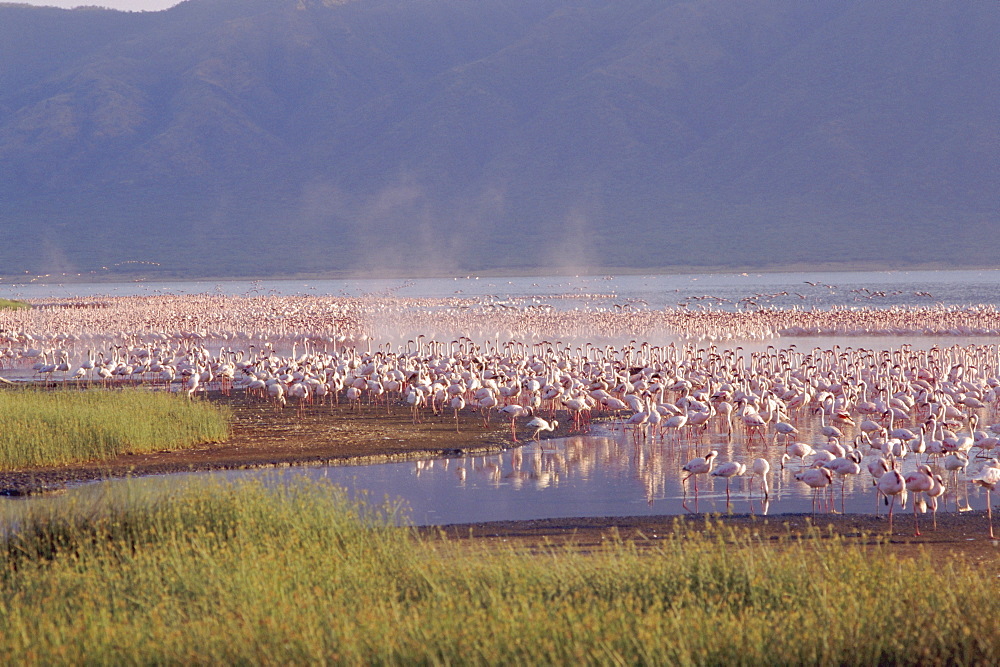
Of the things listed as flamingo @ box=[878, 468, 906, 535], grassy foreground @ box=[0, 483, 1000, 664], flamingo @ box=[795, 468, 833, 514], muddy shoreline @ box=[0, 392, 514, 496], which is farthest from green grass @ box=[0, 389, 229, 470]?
flamingo @ box=[878, 468, 906, 535]

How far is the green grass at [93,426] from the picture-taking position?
53.0ft

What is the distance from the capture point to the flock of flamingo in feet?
51.0

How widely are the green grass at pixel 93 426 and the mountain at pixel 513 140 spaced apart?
86483mm

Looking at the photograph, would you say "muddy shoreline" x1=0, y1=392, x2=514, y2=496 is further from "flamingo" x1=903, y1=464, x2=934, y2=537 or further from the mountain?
the mountain

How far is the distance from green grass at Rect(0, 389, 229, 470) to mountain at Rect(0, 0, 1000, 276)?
8648 cm

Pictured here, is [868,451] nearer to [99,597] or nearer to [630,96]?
[99,597]

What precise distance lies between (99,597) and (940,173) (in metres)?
130

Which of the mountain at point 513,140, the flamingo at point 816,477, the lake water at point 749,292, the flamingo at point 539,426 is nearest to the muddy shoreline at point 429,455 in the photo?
the flamingo at point 539,426

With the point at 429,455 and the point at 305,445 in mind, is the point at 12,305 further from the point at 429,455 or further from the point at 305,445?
the point at 429,455

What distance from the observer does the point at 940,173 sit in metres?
128

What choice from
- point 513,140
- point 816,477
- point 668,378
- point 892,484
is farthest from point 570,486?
point 513,140

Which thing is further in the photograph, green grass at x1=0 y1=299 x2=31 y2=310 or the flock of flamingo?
green grass at x1=0 y1=299 x2=31 y2=310

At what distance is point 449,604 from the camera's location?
24.7 feet

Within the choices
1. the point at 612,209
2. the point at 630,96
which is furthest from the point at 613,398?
the point at 630,96
